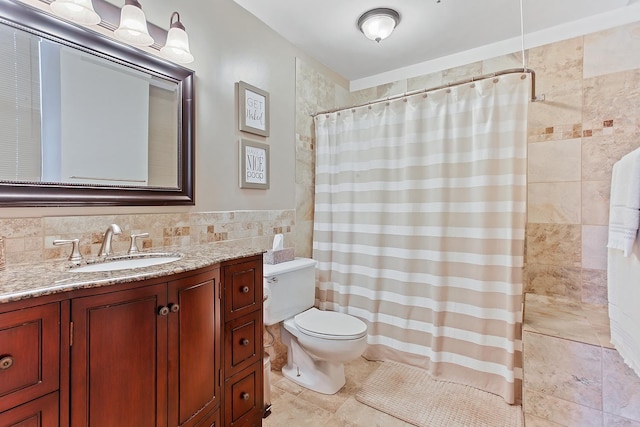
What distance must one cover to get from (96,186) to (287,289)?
1128mm

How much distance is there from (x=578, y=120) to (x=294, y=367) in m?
2.49

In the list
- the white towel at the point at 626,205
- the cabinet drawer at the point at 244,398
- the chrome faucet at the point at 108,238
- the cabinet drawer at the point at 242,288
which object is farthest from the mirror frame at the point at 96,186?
the white towel at the point at 626,205

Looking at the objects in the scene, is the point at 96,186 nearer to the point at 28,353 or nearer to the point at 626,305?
the point at 28,353

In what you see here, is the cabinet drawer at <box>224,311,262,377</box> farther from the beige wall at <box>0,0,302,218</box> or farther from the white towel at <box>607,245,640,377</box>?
the white towel at <box>607,245,640,377</box>

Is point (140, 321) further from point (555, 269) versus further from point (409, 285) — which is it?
point (555, 269)

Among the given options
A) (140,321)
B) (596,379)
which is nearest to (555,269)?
(596,379)

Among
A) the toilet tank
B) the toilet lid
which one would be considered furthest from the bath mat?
the toilet tank

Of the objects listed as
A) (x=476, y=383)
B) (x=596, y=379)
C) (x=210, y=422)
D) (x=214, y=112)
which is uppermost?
(x=214, y=112)

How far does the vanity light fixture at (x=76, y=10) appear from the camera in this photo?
1050 millimetres

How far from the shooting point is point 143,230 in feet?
4.42

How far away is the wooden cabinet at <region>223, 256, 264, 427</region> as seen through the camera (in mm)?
1251

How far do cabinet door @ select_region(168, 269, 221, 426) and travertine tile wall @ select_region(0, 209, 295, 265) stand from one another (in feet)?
1.53

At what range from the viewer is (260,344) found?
4.69ft

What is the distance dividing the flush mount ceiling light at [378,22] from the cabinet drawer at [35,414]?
2277mm
